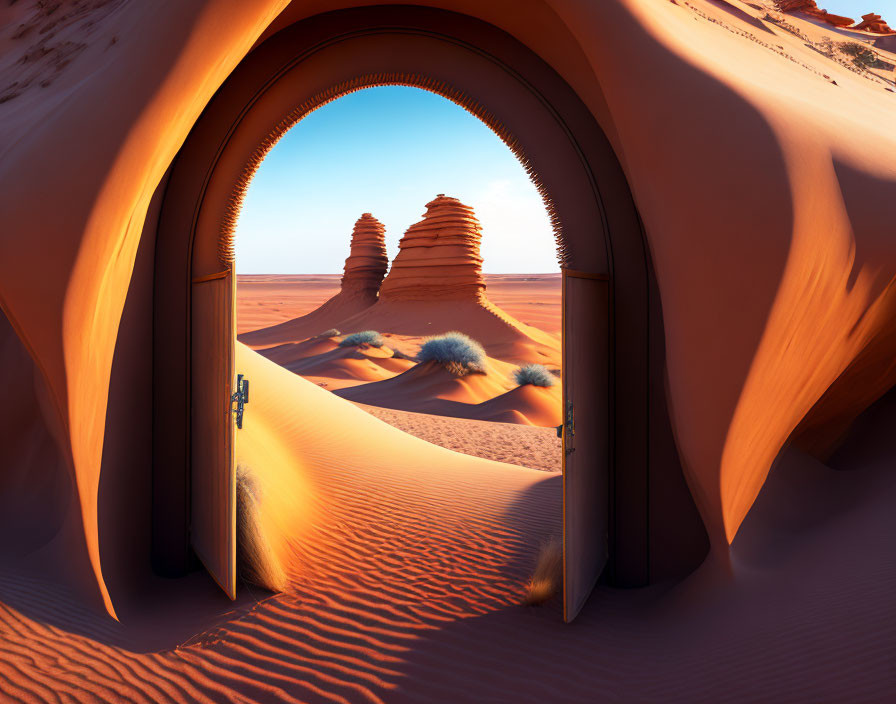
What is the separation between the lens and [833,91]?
4.62 m

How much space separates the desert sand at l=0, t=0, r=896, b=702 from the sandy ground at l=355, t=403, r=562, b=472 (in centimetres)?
631

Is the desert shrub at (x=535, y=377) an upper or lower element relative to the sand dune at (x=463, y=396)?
upper

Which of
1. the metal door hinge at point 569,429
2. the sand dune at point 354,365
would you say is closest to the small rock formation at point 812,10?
the metal door hinge at point 569,429

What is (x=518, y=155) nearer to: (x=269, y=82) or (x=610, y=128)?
(x=610, y=128)

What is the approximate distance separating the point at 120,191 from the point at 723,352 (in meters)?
3.93

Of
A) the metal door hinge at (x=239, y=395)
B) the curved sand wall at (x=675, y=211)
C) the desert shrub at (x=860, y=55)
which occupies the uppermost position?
the desert shrub at (x=860, y=55)

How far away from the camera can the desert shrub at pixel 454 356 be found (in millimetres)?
19375

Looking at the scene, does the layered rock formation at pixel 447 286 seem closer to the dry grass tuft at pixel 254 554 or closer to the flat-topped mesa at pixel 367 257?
the flat-topped mesa at pixel 367 257

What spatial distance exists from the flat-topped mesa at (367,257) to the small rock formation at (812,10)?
27741 millimetres

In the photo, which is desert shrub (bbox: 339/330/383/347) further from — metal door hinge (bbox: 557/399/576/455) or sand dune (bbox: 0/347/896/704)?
metal door hinge (bbox: 557/399/576/455)

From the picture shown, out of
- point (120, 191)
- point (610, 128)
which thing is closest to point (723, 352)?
point (610, 128)

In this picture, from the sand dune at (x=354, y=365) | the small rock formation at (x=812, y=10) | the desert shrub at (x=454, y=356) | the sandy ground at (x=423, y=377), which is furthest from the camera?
the sand dune at (x=354, y=365)

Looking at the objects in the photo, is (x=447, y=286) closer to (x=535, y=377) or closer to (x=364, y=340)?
(x=364, y=340)

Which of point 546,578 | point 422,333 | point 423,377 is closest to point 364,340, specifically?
point 422,333
